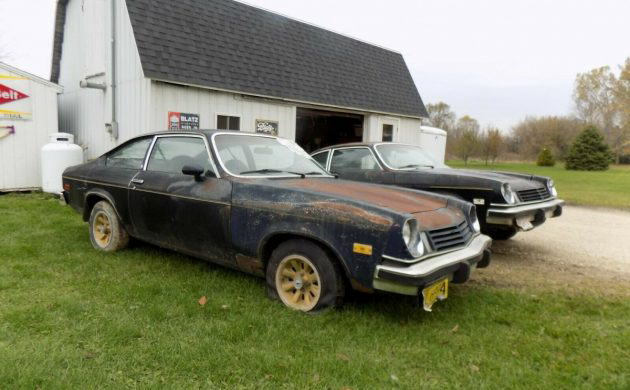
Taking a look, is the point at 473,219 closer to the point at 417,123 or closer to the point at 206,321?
the point at 206,321

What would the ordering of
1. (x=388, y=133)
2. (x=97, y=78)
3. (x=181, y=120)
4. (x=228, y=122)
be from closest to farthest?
1. (x=181, y=120)
2. (x=228, y=122)
3. (x=97, y=78)
4. (x=388, y=133)

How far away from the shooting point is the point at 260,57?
35.9 feet

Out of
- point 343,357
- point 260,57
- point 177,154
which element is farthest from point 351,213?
point 260,57

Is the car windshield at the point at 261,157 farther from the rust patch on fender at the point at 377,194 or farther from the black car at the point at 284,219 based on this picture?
the rust patch on fender at the point at 377,194

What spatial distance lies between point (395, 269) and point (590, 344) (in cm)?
155

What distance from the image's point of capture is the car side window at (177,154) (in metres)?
4.24

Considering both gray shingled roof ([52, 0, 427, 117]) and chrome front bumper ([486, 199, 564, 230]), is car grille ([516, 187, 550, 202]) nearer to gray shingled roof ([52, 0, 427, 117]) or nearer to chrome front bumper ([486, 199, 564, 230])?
chrome front bumper ([486, 199, 564, 230])

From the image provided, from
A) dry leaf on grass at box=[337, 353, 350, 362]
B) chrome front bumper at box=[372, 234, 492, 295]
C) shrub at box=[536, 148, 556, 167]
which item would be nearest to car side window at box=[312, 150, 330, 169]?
chrome front bumper at box=[372, 234, 492, 295]

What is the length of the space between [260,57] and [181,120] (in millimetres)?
3070

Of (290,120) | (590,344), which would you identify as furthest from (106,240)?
(290,120)

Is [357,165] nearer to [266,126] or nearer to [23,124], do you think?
[266,126]

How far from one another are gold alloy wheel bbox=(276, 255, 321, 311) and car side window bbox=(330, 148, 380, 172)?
3312 millimetres

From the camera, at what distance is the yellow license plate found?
3.10 meters

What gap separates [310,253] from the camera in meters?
3.31
